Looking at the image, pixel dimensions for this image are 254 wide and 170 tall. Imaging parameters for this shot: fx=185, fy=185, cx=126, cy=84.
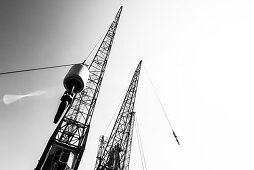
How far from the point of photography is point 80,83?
14.2 ft

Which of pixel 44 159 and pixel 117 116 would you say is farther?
pixel 117 116

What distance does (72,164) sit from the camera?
1337 centimetres

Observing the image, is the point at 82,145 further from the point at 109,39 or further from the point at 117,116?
the point at 117,116

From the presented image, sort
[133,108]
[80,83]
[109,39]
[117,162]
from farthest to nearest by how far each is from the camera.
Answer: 1. [133,108]
2. [117,162]
3. [109,39]
4. [80,83]

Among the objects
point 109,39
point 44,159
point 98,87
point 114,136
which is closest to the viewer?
point 44,159

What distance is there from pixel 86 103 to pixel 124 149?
49.0 feet

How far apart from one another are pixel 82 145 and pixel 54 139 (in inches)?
89.1

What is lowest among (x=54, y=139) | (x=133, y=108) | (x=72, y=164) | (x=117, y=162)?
(x=72, y=164)

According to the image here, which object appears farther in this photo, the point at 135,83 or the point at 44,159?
the point at 135,83

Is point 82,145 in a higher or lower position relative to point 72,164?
higher

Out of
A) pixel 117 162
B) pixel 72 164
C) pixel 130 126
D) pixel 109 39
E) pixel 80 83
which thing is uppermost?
pixel 109 39

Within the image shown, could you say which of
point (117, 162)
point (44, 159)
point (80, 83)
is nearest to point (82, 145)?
point (44, 159)

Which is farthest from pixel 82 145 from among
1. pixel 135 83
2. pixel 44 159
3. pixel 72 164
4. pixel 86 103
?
pixel 135 83

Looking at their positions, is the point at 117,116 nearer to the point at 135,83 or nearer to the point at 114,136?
the point at 114,136
